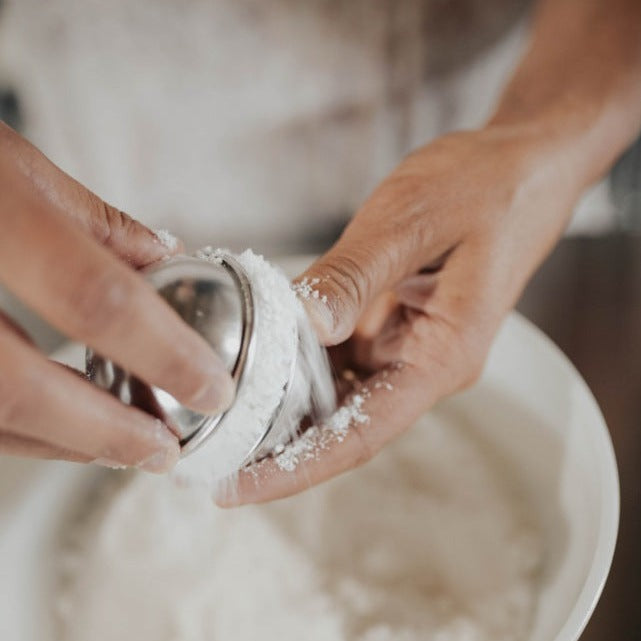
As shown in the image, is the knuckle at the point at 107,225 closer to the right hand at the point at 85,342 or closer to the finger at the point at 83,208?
the finger at the point at 83,208

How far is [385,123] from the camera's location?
92 centimetres

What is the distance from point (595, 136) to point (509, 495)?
13.8 inches

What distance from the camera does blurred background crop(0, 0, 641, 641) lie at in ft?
2.57

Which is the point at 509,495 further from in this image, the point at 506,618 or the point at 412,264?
the point at 412,264

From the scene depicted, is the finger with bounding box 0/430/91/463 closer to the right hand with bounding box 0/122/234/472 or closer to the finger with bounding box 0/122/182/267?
the right hand with bounding box 0/122/234/472

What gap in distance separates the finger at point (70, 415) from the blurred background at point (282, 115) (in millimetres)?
454

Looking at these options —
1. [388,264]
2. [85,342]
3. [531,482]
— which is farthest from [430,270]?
[85,342]

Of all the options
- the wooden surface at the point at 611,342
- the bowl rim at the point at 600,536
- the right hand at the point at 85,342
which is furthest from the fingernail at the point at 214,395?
the wooden surface at the point at 611,342

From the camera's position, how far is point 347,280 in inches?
19.6

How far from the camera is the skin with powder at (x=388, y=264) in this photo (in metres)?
0.35

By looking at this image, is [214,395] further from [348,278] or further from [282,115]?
[282,115]

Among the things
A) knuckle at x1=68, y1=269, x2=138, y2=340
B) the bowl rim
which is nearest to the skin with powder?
knuckle at x1=68, y1=269, x2=138, y2=340

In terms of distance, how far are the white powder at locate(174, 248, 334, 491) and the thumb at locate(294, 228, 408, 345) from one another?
13 millimetres

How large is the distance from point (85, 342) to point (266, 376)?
0.37 ft
